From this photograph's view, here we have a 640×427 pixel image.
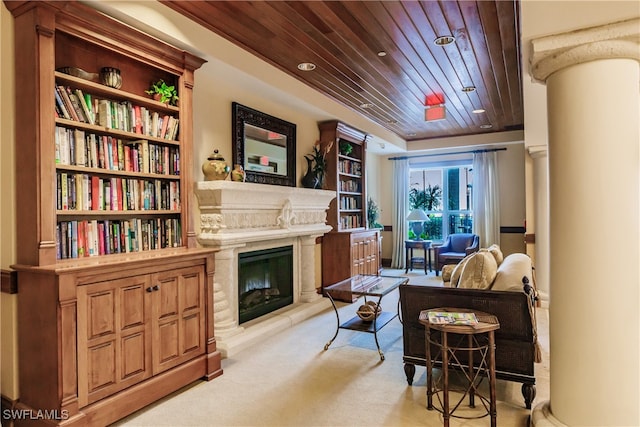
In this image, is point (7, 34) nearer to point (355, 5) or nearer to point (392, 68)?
point (355, 5)

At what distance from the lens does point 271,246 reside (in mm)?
4586

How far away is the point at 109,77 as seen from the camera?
2.66 m

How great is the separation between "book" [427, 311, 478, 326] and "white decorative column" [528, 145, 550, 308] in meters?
3.37

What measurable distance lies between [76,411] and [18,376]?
500mm

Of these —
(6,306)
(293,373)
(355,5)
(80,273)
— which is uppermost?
(355,5)

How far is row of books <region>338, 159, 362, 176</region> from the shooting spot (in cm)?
610

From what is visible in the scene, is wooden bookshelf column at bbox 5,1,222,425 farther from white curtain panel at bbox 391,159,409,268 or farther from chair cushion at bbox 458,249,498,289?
white curtain panel at bbox 391,159,409,268

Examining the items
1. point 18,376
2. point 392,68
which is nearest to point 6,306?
point 18,376

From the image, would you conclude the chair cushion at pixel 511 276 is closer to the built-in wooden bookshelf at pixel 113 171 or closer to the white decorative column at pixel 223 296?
the white decorative column at pixel 223 296

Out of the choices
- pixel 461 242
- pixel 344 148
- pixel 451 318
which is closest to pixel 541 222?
pixel 461 242

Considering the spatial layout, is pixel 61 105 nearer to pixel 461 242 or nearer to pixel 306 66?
pixel 306 66

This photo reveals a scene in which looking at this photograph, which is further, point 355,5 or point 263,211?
point 263,211

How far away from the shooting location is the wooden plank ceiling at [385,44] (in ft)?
9.22

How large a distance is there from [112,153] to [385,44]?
2364 millimetres
